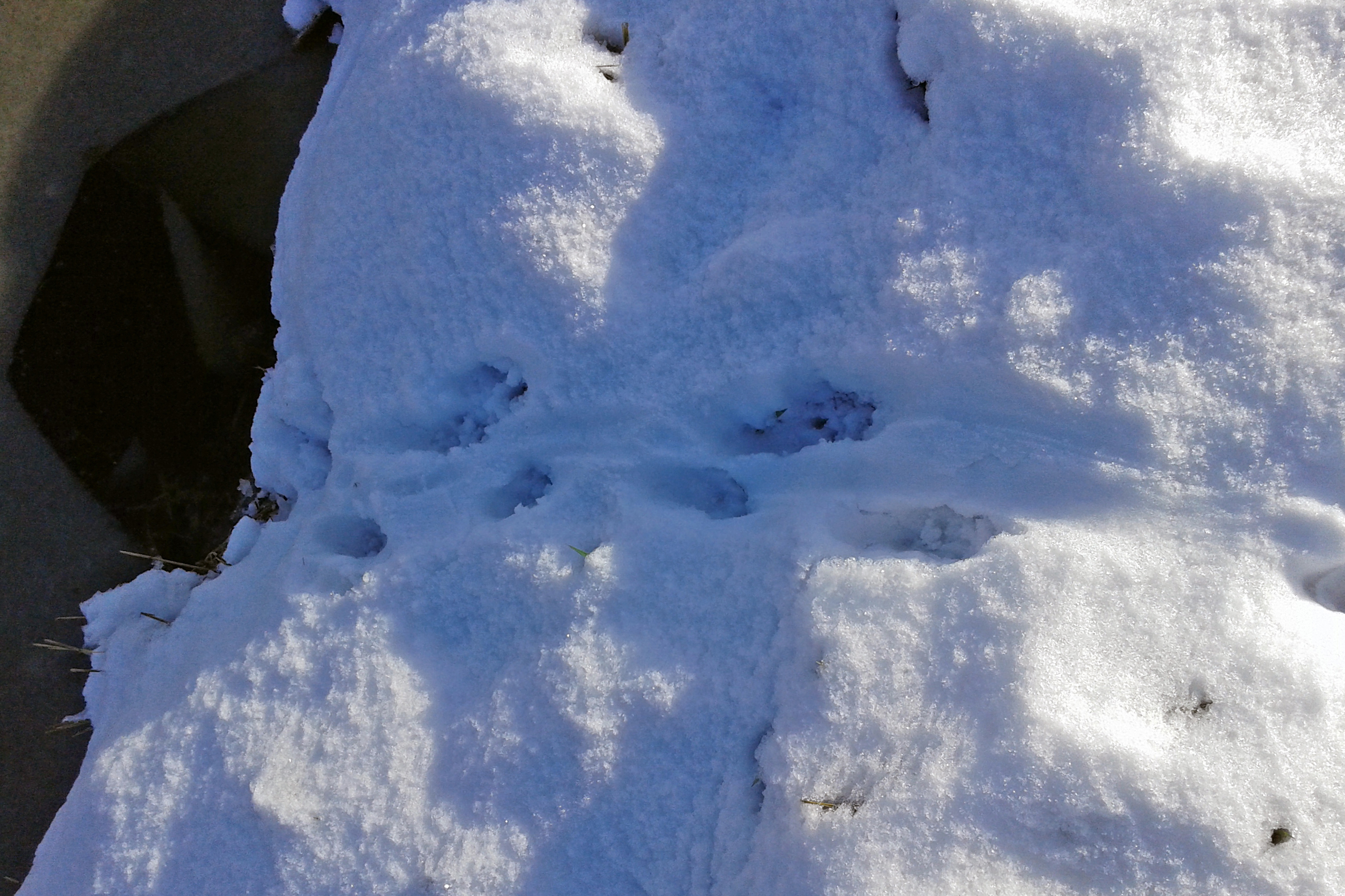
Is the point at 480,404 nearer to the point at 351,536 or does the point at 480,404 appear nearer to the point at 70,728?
the point at 351,536

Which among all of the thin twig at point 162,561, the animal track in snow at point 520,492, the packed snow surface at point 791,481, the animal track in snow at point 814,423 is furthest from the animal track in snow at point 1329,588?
the thin twig at point 162,561

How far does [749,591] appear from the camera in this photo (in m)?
1.84

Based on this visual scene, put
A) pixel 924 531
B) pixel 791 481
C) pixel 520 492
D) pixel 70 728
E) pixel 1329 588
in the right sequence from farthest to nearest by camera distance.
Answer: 1. pixel 70 728
2. pixel 520 492
3. pixel 791 481
4. pixel 924 531
5. pixel 1329 588

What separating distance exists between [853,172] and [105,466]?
267 cm

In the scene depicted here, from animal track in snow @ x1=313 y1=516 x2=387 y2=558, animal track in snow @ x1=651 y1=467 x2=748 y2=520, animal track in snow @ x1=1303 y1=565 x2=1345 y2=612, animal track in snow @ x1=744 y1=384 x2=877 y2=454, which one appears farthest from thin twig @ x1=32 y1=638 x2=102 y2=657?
animal track in snow @ x1=1303 y1=565 x2=1345 y2=612

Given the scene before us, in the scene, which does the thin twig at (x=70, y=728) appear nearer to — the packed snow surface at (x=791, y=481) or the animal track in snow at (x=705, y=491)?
the packed snow surface at (x=791, y=481)

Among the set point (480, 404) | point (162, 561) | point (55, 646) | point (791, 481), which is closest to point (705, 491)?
point (791, 481)

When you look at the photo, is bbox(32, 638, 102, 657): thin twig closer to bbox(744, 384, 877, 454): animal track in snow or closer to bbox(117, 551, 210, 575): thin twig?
bbox(117, 551, 210, 575): thin twig

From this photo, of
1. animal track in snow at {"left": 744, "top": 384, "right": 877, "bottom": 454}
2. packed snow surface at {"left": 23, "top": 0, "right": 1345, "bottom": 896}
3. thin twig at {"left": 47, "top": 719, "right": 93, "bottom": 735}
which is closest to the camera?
packed snow surface at {"left": 23, "top": 0, "right": 1345, "bottom": 896}

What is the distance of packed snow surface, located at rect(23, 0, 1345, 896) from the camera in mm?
1633

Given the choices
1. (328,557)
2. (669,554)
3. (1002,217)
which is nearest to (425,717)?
(328,557)

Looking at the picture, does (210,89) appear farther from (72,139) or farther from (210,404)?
(210,404)

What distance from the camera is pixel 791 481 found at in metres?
1.97

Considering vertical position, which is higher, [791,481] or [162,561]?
[791,481]
